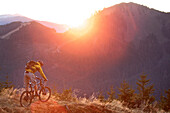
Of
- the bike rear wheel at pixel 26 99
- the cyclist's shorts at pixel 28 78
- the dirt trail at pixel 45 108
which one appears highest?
the cyclist's shorts at pixel 28 78

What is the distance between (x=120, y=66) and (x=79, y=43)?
3212 centimetres

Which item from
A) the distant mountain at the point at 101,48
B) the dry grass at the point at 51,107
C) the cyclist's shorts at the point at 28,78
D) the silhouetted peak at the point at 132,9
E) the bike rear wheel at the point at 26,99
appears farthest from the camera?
the silhouetted peak at the point at 132,9

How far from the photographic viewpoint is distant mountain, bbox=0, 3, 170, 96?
109125 millimetres

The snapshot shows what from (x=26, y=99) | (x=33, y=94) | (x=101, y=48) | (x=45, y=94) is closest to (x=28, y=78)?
(x=33, y=94)

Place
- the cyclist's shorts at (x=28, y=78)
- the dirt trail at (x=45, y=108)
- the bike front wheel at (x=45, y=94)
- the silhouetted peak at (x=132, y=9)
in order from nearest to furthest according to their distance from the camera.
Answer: the dirt trail at (x=45, y=108) → the cyclist's shorts at (x=28, y=78) → the bike front wheel at (x=45, y=94) → the silhouetted peak at (x=132, y=9)

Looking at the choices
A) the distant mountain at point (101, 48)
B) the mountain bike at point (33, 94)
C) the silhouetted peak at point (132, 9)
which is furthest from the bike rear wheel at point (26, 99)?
the silhouetted peak at point (132, 9)

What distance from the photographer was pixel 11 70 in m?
102

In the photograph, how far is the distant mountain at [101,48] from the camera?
10912 centimetres

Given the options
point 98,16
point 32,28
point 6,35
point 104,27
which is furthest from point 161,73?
point 6,35

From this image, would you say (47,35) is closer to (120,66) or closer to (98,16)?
(98,16)

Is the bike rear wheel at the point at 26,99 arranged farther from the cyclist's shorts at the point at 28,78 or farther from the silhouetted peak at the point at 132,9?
the silhouetted peak at the point at 132,9

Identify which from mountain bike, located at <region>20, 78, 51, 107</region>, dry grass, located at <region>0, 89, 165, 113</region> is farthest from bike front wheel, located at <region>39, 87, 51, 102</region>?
dry grass, located at <region>0, 89, 165, 113</region>

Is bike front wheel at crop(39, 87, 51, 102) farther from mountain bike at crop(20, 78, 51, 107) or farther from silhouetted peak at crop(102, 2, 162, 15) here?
silhouetted peak at crop(102, 2, 162, 15)

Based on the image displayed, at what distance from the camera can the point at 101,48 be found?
12131cm
